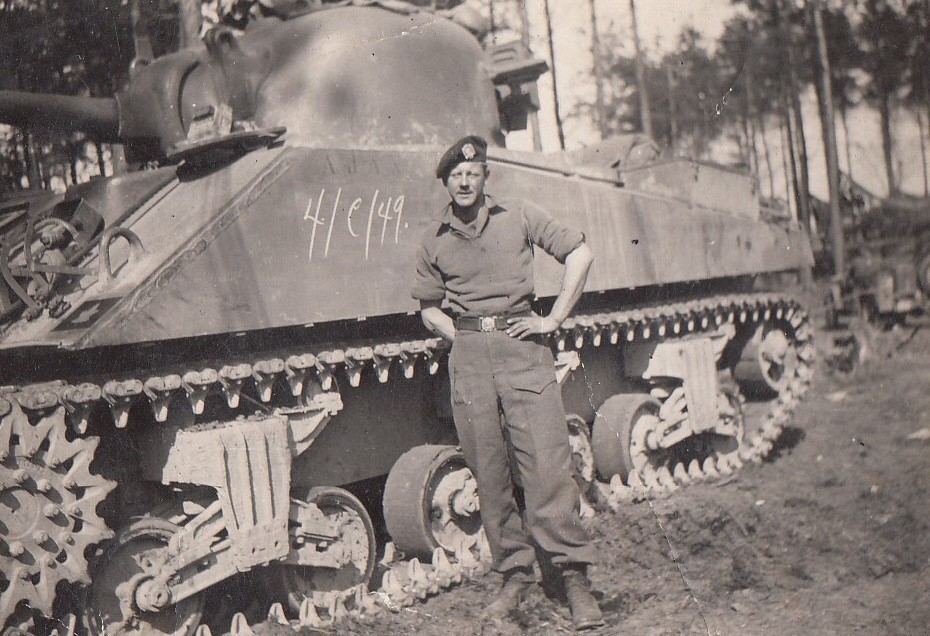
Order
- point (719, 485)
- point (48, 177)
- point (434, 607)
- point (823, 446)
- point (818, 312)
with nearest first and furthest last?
point (434, 607), point (719, 485), point (823, 446), point (818, 312), point (48, 177)

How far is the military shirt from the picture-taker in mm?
4512

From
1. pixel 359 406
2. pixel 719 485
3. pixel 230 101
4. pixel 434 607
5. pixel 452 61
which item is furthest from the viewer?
pixel 719 485

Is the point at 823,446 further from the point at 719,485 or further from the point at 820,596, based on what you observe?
the point at 820,596

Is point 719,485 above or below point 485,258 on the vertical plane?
below

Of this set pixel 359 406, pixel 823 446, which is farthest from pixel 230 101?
pixel 823 446

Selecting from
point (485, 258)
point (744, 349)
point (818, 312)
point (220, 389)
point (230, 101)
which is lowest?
point (818, 312)

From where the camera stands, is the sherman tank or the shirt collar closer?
the sherman tank

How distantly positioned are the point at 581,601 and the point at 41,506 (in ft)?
7.93

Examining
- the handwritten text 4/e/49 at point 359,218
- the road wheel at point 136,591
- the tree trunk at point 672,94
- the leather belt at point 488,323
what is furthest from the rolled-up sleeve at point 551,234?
the tree trunk at point 672,94

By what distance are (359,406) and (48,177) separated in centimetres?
1860

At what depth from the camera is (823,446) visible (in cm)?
812

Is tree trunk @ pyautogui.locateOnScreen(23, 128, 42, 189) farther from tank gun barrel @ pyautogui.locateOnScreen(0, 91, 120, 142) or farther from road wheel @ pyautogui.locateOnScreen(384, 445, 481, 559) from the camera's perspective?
road wheel @ pyautogui.locateOnScreen(384, 445, 481, 559)

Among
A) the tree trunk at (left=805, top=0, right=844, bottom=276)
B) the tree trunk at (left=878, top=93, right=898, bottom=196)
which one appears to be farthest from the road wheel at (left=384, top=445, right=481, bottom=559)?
the tree trunk at (left=878, top=93, right=898, bottom=196)

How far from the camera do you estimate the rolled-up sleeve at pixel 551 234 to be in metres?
4.50
